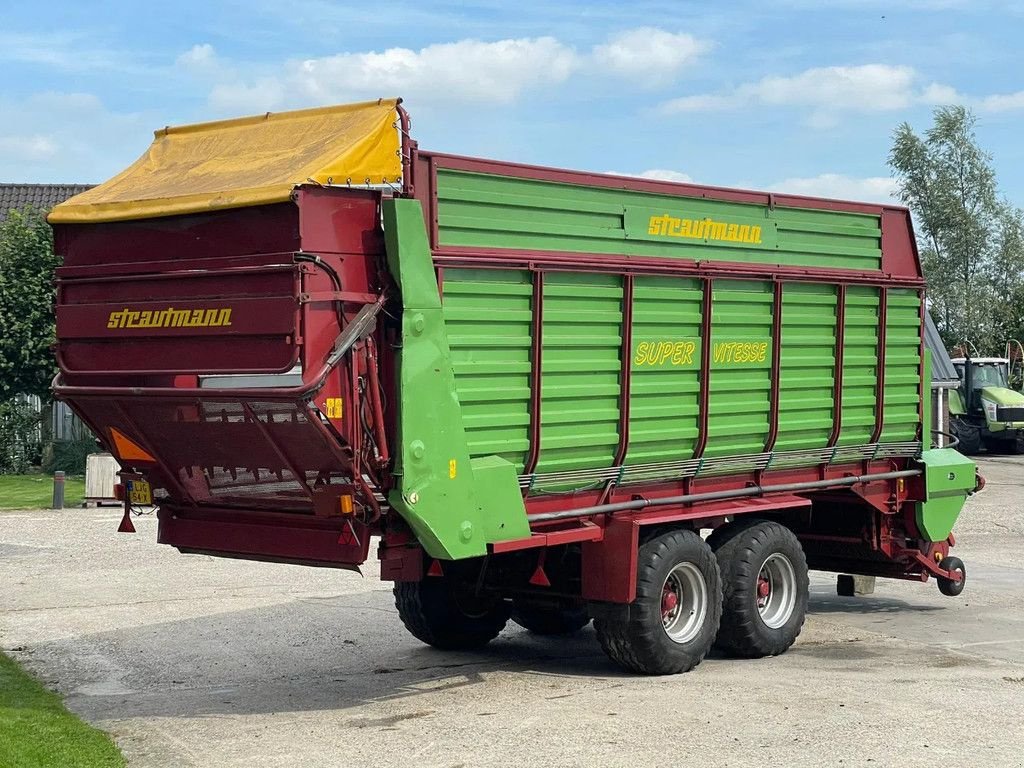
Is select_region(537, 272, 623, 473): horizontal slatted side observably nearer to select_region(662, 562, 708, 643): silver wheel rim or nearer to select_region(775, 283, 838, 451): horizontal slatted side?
select_region(662, 562, 708, 643): silver wheel rim

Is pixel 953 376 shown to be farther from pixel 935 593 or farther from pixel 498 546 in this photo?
pixel 498 546

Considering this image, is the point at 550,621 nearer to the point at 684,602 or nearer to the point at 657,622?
the point at 684,602

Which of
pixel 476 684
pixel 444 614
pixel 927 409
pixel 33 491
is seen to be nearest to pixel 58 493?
pixel 33 491

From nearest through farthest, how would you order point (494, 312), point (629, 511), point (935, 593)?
point (494, 312), point (629, 511), point (935, 593)

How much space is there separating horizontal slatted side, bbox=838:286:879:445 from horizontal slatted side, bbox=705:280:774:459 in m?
1.01

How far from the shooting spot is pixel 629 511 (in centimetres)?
960

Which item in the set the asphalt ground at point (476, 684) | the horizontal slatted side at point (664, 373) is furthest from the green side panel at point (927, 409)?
the horizontal slatted side at point (664, 373)

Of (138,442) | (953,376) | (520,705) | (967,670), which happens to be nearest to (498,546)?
(520,705)

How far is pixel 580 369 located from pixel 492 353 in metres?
0.79

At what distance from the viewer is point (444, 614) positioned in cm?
1073

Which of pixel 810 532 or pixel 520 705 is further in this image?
pixel 810 532

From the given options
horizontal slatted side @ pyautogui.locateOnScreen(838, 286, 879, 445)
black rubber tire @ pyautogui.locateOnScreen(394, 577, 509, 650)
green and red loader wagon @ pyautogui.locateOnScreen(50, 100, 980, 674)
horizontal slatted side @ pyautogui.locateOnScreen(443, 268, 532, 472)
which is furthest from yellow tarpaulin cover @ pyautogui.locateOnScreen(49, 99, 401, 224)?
horizontal slatted side @ pyautogui.locateOnScreen(838, 286, 879, 445)

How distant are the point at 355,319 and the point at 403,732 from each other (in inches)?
93.1

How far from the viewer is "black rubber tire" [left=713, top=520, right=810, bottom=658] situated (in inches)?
406
